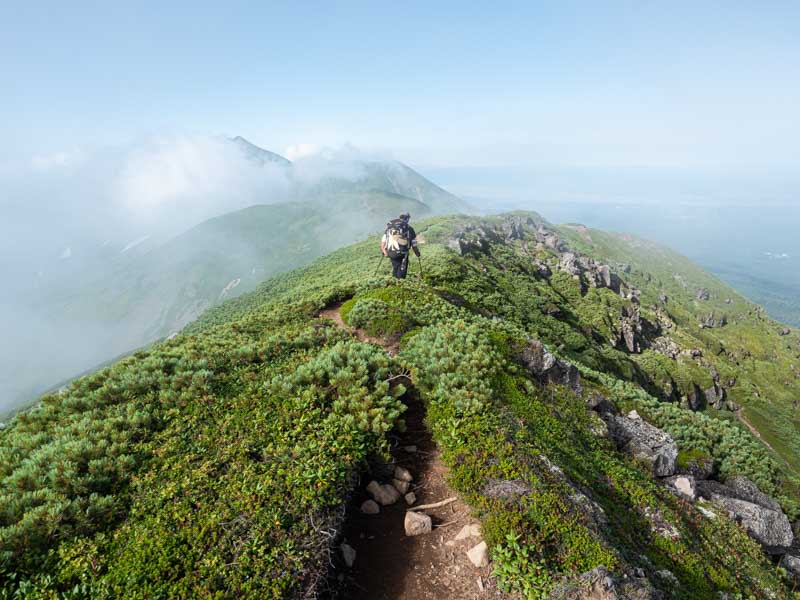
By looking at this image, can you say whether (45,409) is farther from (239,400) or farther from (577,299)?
(577,299)

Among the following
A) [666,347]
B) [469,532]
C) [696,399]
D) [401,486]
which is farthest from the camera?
[666,347]

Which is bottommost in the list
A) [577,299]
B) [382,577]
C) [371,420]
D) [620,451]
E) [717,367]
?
[717,367]

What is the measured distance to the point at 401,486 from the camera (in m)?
9.01

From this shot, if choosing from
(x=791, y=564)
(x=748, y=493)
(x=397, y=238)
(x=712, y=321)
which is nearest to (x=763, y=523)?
(x=791, y=564)

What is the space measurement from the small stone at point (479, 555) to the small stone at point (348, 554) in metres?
2.23

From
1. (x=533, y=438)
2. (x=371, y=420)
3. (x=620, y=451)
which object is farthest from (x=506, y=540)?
(x=620, y=451)

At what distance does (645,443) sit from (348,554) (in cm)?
1245

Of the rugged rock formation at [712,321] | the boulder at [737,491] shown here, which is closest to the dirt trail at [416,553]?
the boulder at [737,491]

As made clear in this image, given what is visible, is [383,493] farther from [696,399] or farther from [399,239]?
[696,399]

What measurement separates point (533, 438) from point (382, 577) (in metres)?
4.80

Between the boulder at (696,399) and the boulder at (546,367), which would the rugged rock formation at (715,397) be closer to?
the boulder at (696,399)

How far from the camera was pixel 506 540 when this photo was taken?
7.17 m

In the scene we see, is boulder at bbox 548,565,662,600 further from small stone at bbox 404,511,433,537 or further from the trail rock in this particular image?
the trail rock

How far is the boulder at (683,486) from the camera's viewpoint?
42.5 ft
